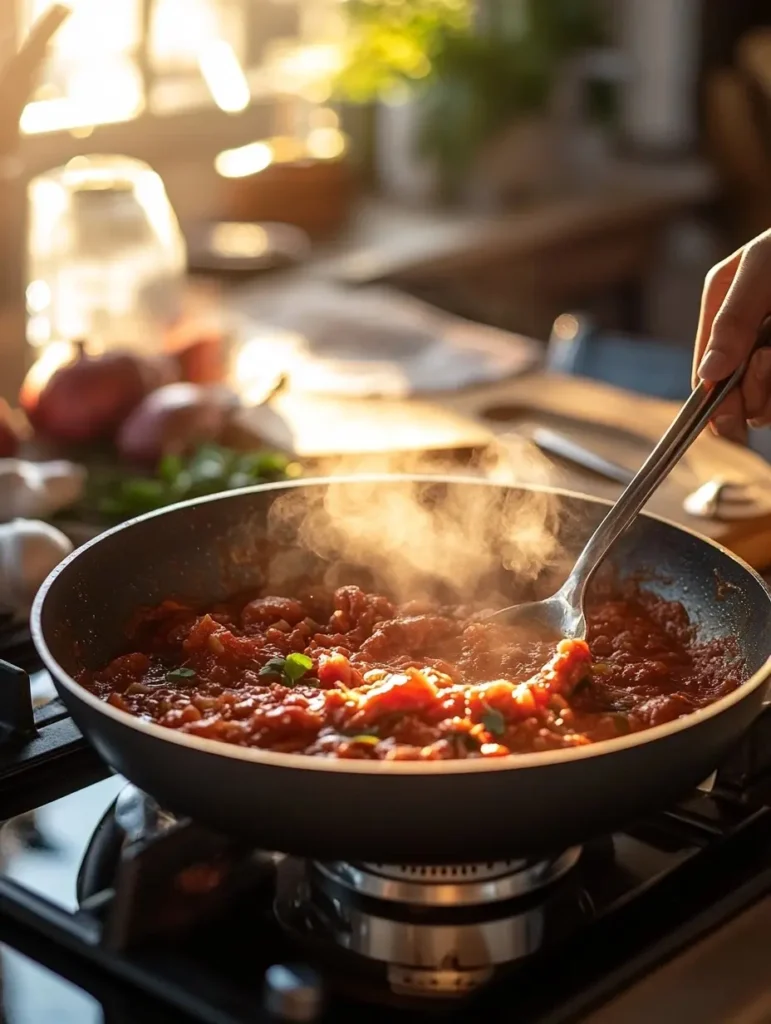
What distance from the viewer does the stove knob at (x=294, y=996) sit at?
73cm

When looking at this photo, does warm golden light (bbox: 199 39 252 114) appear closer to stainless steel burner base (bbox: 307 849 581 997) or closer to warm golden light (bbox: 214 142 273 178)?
warm golden light (bbox: 214 142 273 178)

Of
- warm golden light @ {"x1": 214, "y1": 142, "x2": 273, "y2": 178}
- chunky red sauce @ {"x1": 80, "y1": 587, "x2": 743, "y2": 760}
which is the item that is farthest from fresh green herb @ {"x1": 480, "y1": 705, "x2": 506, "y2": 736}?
warm golden light @ {"x1": 214, "y1": 142, "x2": 273, "y2": 178}

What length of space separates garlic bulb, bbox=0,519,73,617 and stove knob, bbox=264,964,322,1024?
0.60 meters

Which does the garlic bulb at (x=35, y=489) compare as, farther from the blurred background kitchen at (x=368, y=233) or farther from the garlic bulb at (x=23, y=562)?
the garlic bulb at (x=23, y=562)

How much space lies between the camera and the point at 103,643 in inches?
43.3

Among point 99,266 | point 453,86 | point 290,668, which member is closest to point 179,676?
point 290,668

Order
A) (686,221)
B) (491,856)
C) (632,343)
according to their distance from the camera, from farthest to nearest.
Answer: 1. (686,221)
2. (632,343)
3. (491,856)

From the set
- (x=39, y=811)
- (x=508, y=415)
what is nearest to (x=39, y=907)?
(x=39, y=811)

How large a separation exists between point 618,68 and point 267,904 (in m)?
3.02

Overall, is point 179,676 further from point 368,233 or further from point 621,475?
point 368,233

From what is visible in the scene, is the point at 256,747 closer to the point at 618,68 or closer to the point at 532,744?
the point at 532,744

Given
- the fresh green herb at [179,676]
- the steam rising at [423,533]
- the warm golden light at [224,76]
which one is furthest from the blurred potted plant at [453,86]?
the fresh green herb at [179,676]

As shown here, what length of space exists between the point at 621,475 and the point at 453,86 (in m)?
1.81

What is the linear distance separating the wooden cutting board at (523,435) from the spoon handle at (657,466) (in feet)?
1.04
